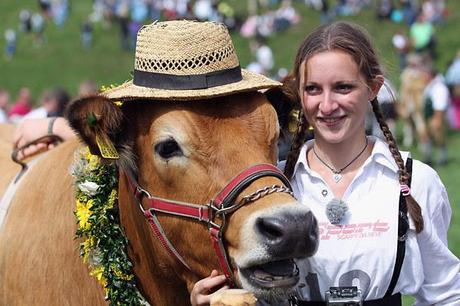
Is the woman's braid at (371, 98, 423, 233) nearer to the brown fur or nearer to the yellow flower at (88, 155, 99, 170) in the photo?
the brown fur

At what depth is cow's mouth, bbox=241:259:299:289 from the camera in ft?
11.4

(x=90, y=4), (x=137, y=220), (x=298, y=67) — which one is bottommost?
(x=90, y=4)

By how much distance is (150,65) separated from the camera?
3936 mm

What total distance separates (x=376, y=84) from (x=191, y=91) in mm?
798

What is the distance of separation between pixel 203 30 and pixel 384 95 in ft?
4.76

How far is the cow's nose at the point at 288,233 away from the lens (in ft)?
11.0

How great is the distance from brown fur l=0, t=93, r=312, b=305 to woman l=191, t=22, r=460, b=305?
24cm

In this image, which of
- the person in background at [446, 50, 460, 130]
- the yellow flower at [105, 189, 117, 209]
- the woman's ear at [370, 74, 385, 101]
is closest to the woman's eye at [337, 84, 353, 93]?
the woman's ear at [370, 74, 385, 101]

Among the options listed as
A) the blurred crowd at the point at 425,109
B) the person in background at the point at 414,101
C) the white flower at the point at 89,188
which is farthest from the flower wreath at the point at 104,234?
the person in background at the point at 414,101

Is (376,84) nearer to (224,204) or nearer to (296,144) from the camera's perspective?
(296,144)

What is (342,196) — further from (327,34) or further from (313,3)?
(313,3)

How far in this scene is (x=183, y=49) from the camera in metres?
3.90


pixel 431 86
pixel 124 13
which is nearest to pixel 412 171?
pixel 431 86

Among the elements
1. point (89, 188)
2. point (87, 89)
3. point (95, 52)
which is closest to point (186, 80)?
point (89, 188)
